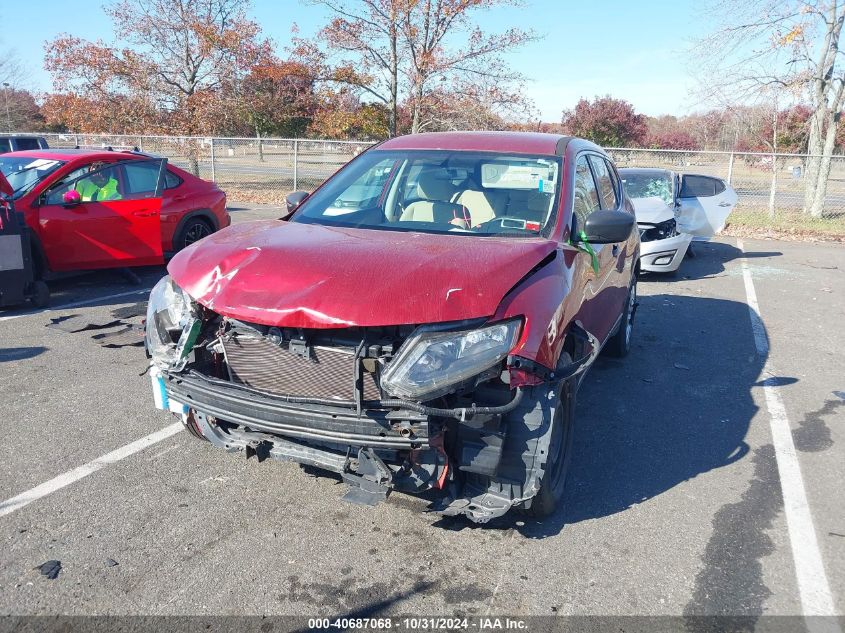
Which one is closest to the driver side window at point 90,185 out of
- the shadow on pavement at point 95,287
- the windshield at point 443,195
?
the shadow on pavement at point 95,287

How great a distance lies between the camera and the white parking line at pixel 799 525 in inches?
114

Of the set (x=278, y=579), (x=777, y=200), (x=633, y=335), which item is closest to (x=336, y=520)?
(x=278, y=579)

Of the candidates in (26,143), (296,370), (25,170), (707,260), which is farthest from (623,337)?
(26,143)

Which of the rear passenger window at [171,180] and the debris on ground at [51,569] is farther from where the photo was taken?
the rear passenger window at [171,180]

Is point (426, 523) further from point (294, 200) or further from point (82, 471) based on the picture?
point (294, 200)

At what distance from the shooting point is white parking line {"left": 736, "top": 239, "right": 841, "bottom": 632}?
2887 mm

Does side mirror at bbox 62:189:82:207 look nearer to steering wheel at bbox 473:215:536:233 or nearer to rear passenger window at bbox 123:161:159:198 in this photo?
rear passenger window at bbox 123:161:159:198

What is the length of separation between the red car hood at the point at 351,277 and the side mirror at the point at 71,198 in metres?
4.92

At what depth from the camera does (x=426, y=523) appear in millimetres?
3416

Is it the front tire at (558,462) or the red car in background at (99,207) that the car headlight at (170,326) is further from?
the red car in background at (99,207)

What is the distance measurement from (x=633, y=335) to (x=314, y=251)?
479 centimetres

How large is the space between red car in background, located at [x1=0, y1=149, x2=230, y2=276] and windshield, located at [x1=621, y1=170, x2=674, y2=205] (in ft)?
22.9

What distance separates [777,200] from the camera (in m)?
19.8

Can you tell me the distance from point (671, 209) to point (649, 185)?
42.0 inches
